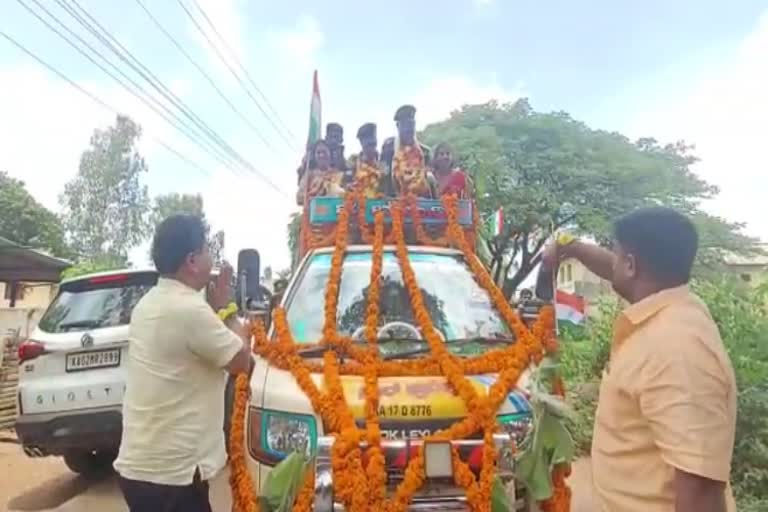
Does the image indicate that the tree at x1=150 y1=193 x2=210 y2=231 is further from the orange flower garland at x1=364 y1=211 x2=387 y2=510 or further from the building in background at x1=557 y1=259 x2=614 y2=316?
the orange flower garland at x1=364 y1=211 x2=387 y2=510

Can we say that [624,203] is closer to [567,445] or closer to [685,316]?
[567,445]

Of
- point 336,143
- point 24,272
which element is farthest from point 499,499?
point 24,272

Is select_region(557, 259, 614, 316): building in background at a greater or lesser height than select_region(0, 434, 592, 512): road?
Result: greater

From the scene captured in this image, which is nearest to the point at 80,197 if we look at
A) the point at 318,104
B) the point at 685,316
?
the point at 318,104

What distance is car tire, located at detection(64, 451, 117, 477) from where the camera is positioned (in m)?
6.93

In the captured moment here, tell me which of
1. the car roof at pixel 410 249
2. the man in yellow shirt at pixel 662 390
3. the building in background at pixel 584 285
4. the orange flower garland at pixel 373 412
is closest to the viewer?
the man in yellow shirt at pixel 662 390

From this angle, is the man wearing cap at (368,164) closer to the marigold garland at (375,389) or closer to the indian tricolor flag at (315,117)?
the indian tricolor flag at (315,117)

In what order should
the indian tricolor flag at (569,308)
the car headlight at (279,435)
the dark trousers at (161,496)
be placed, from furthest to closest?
the indian tricolor flag at (569,308) → the car headlight at (279,435) → the dark trousers at (161,496)

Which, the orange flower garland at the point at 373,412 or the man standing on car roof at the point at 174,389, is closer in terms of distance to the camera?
→ the man standing on car roof at the point at 174,389

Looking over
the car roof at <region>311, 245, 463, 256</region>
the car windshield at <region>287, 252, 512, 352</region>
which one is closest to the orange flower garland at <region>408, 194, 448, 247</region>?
the car roof at <region>311, 245, 463, 256</region>

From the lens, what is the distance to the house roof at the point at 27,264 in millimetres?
10952

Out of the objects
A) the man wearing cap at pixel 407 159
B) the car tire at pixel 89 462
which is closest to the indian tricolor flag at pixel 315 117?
the man wearing cap at pixel 407 159

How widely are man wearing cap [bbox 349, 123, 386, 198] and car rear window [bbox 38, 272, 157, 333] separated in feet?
6.89

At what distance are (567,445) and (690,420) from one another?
1953 millimetres
